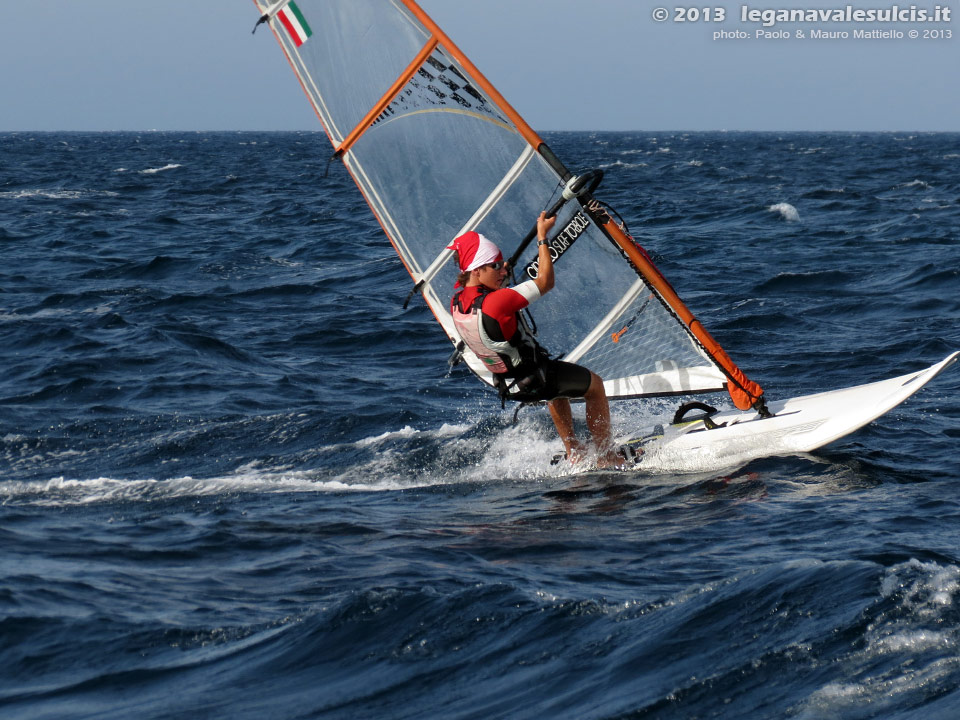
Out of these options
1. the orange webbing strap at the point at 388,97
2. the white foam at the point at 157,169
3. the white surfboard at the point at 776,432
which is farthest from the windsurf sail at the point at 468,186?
the white foam at the point at 157,169

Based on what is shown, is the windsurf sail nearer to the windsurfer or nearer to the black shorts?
the windsurfer

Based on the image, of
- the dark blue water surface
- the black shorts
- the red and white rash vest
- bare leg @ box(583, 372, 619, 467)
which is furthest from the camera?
bare leg @ box(583, 372, 619, 467)

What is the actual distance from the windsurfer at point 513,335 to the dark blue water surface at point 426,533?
620mm

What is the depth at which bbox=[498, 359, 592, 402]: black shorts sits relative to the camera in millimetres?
7105

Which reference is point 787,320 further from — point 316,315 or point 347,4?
point 347,4

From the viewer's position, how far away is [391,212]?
7875mm

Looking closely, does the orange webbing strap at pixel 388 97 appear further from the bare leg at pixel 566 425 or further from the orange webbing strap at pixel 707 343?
Result: the bare leg at pixel 566 425

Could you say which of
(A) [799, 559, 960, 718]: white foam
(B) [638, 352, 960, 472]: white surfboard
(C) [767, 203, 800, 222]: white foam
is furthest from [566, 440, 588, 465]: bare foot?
(C) [767, 203, 800, 222]: white foam

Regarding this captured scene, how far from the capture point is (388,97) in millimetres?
7367

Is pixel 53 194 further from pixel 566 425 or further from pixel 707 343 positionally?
pixel 707 343

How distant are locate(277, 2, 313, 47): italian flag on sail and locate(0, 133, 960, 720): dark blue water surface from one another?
10.1 feet

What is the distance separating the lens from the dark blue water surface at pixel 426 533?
4324mm

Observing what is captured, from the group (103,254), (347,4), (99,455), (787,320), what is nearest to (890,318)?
(787,320)

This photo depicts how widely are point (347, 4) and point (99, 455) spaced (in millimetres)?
3957
